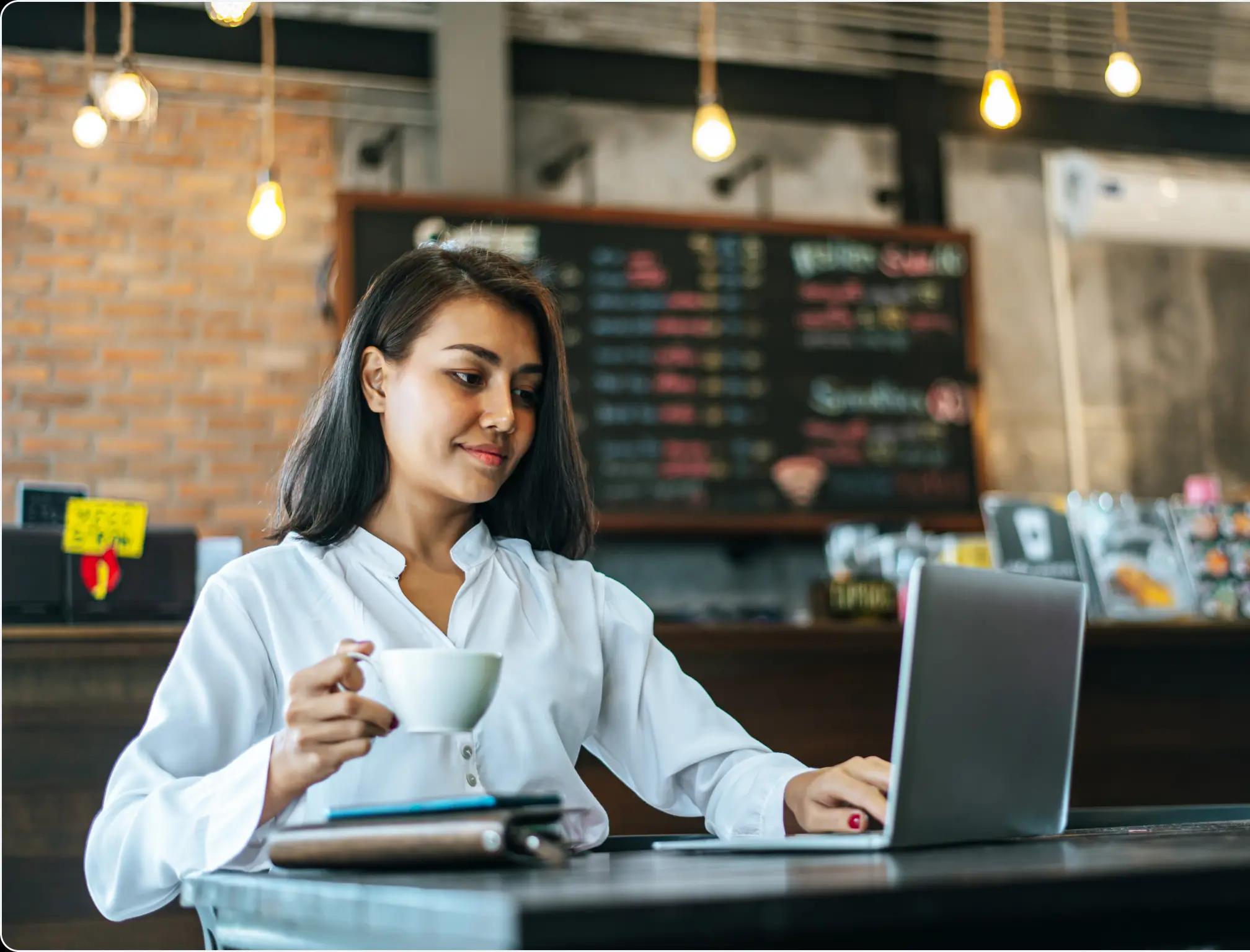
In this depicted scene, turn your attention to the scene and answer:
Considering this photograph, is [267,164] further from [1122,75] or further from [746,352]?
[1122,75]

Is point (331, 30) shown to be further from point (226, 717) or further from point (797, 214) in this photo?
point (226, 717)

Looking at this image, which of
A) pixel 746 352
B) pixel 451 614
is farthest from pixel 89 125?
pixel 451 614

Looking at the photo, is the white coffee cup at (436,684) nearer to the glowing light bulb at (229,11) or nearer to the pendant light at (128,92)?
the glowing light bulb at (229,11)

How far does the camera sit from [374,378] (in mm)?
1700

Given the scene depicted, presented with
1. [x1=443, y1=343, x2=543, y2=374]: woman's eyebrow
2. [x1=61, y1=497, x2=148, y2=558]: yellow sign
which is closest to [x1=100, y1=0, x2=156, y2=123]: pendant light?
[x1=61, y1=497, x2=148, y2=558]: yellow sign

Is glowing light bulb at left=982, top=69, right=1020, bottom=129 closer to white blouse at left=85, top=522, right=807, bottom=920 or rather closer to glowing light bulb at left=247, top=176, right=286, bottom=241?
glowing light bulb at left=247, top=176, right=286, bottom=241

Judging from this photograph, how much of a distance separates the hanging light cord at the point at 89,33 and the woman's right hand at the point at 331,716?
3.35 m

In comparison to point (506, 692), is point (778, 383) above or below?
above

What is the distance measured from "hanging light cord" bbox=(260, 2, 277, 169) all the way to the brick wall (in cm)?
5

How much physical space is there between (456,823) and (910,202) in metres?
4.46

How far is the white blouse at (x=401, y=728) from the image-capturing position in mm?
1267

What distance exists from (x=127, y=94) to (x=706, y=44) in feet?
8.20

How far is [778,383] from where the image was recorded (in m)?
4.61

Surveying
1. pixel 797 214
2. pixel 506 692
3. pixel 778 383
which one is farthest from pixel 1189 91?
Result: pixel 506 692
